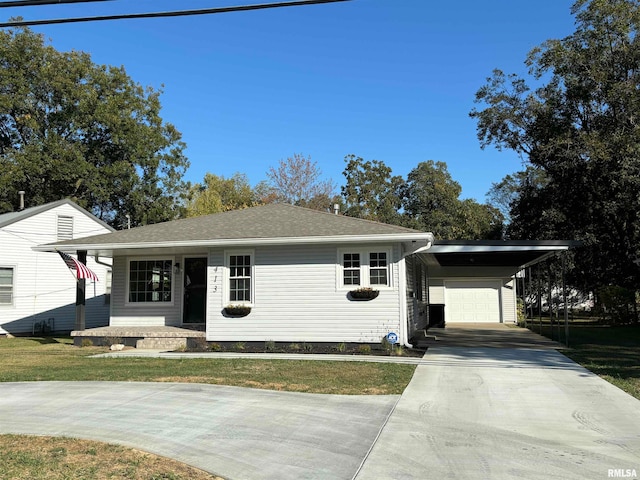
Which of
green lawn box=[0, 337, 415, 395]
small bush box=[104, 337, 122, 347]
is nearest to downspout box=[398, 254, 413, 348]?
green lawn box=[0, 337, 415, 395]

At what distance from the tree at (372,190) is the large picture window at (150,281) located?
30.4 m

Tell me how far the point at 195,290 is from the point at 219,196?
2958 cm

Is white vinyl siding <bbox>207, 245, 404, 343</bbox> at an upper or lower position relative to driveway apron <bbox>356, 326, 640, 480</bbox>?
upper

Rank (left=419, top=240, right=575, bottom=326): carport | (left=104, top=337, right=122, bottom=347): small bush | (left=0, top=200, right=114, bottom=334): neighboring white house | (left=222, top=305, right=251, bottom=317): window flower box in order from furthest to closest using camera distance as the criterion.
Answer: (left=419, top=240, right=575, bottom=326): carport
(left=0, top=200, right=114, bottom=334): neighboring white house
(left=104, top=337, right=122, bottom=347): small bush
(left=222, top=305, right=251, bottom=317): window flower box

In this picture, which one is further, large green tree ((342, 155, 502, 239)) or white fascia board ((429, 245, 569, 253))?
large green tree ((342, 155, 502, 239))

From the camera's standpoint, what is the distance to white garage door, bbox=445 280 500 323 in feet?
85.0

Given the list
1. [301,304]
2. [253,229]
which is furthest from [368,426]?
[253,229]

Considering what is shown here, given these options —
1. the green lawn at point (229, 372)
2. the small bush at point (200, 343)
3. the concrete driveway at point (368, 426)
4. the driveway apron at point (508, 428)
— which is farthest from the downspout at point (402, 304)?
the small bush at point (200, 343)

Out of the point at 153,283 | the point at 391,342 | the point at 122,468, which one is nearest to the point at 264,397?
the point at 122,468

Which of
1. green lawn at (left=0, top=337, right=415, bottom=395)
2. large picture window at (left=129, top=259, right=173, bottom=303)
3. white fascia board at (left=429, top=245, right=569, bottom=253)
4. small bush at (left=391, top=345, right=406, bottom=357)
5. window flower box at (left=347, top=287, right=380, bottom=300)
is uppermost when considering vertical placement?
white fascia board at (left=429, top=245, right=569, bottom=253)

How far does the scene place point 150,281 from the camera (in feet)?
51.4

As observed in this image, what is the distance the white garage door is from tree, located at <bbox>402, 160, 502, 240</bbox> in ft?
48.2

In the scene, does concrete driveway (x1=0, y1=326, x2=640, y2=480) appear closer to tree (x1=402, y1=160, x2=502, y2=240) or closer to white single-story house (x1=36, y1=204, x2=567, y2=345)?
white single-story house (x1=36, y1=204, x2=567, y2=345)

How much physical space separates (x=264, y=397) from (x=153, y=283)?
30.4 feet
